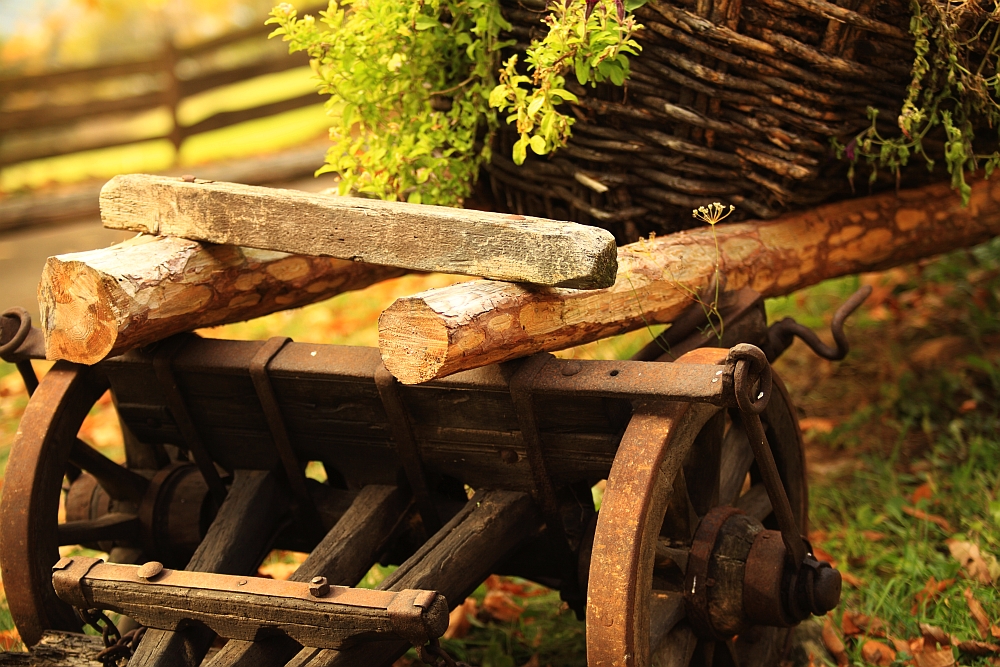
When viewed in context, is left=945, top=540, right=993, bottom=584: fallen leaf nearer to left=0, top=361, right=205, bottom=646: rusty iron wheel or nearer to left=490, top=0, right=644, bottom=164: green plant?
left=490, top=0, right=644, bottom=164: green plant

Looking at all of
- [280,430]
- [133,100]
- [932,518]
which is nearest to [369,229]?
[280,430]

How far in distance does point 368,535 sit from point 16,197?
8.21 meters

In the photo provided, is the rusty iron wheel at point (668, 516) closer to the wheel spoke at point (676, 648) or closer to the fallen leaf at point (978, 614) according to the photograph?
the wheel spoke at point (676, 648)

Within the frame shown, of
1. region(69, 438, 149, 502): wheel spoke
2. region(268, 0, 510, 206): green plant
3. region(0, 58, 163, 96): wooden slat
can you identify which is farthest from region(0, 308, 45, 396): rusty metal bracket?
region(0, 58, 163, 96): wooden slat

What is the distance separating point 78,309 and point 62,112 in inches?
319

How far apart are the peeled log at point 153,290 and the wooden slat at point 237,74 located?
25.0ft

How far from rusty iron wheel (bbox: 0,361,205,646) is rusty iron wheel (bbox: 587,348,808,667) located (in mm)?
1134

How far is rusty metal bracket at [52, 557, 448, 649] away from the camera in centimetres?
162

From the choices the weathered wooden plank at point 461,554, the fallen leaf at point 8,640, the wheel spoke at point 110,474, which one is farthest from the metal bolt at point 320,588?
the fallen leaf at point 8,640

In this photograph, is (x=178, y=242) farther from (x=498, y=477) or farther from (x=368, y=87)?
(x=498, y=477)

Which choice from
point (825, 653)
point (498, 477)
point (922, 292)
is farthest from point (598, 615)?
point (922, 292)

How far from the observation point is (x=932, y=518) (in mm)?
2850

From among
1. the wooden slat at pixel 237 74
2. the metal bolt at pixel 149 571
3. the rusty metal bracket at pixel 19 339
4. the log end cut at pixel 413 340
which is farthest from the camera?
the wooden slat at pixel 237 74

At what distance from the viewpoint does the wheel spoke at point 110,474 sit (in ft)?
7.36
